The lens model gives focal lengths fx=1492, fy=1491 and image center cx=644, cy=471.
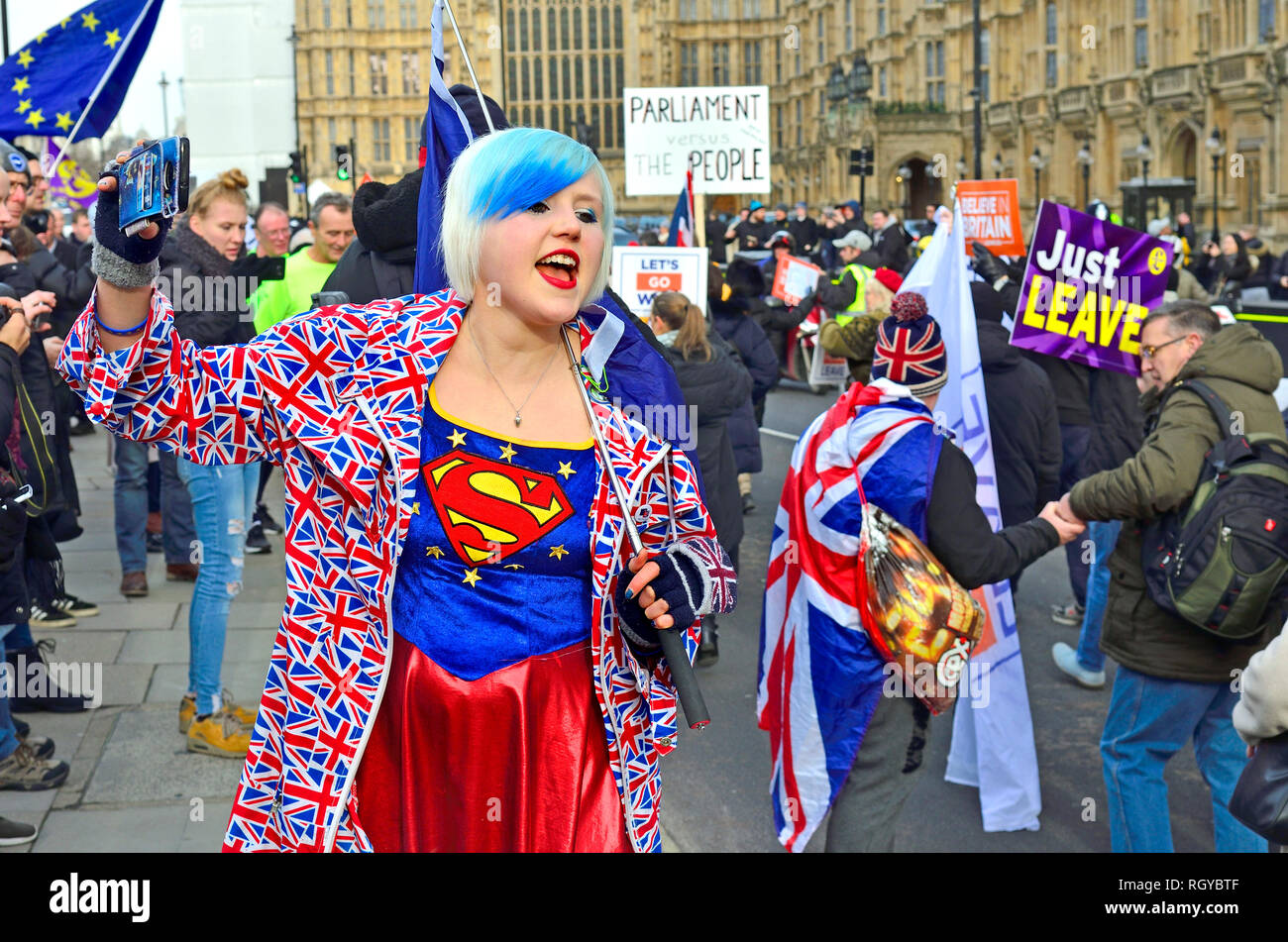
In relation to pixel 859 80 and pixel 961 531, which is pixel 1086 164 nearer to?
pixel 859 80

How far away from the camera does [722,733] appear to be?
6.02 meters

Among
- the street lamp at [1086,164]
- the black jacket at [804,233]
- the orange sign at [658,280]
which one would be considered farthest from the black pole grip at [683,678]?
the street lamp at [1086,164]

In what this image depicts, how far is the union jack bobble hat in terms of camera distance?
382 centimetres

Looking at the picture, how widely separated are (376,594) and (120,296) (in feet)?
1.91

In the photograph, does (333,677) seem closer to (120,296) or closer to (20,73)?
(120,296)

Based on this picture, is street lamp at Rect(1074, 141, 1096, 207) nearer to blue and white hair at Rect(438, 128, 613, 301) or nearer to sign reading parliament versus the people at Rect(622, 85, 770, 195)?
sign reading parliament versus the people at Rect(622, 85, 770, 195)

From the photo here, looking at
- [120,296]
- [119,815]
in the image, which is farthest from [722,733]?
[120,296]

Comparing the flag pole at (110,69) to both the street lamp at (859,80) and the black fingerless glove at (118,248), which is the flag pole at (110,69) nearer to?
the black fingerless glove at (118,248)

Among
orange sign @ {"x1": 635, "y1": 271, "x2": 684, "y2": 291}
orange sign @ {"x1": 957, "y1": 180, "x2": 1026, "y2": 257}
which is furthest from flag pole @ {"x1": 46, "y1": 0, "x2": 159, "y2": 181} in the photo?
orange sign @ {"x1": 957, "y1": 180, "x2": 1026, "y2": 257}

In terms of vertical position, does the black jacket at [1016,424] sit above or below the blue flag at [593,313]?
below

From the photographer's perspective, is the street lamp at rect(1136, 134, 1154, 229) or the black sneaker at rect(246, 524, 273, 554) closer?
the black sneaker at rect(246, 524, 273, 554)

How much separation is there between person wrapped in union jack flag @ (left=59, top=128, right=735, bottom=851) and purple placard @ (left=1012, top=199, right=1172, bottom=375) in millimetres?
5334

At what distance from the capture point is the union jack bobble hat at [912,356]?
3.82 metres

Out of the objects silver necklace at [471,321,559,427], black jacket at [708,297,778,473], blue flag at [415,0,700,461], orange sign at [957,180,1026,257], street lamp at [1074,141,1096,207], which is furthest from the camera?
street lamp at [1074,141,1096,207]
